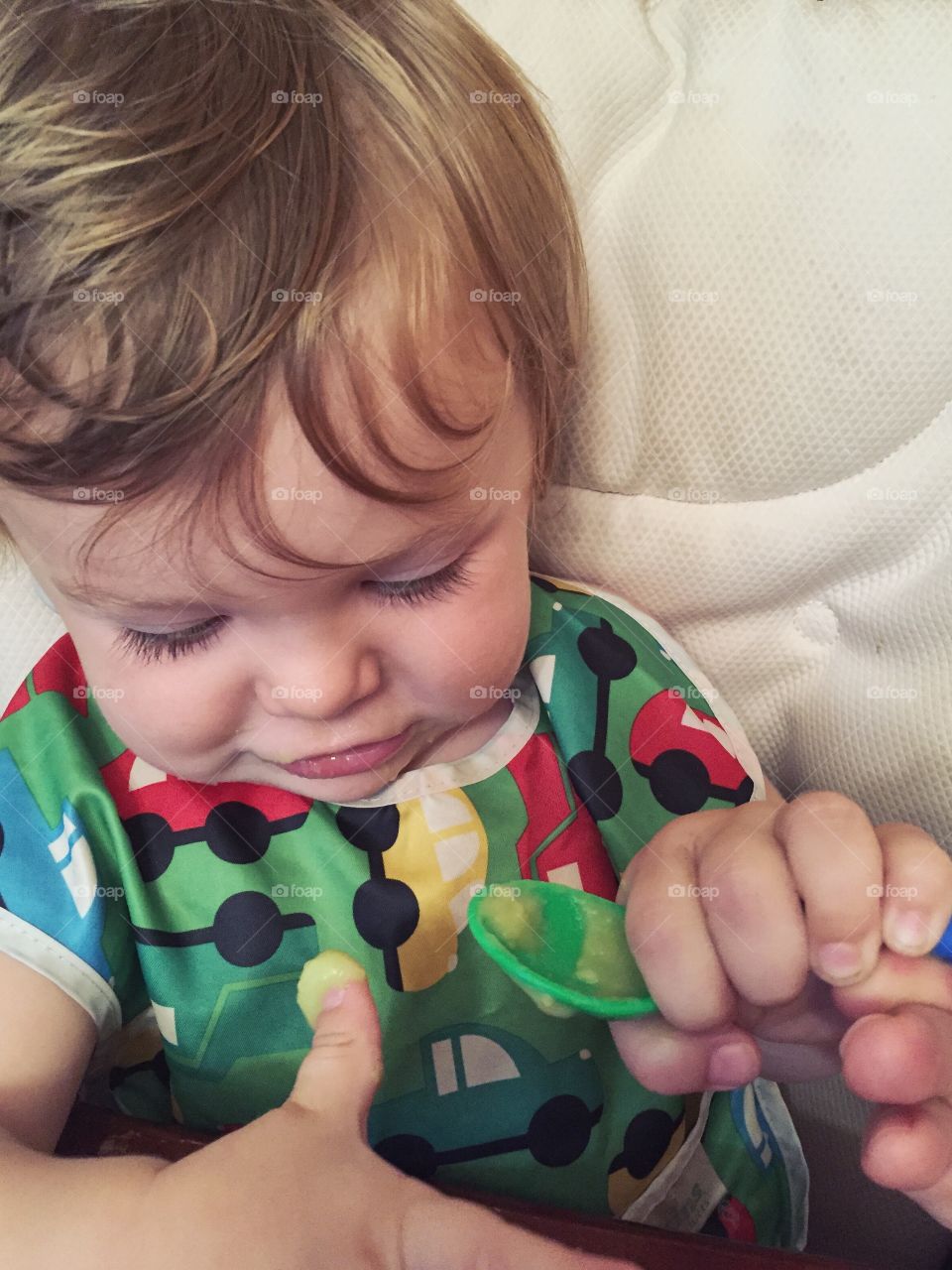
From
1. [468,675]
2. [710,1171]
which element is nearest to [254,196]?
[468,675]

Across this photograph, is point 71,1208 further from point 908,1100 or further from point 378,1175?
point 908,1100

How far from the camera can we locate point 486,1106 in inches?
25.2

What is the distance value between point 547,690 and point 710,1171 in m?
0.31

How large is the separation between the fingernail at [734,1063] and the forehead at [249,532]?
10.5 inches

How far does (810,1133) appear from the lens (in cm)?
77
